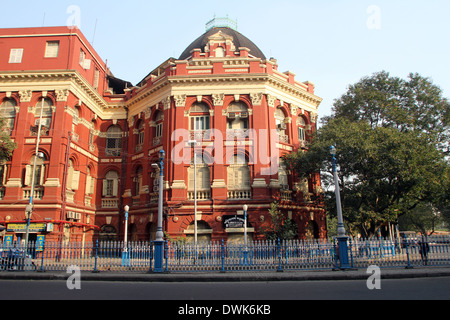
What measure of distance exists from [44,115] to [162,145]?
31.7 feet

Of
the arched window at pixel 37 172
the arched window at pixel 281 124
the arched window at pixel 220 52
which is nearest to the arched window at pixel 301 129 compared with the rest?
the arched window at pixel 281 124

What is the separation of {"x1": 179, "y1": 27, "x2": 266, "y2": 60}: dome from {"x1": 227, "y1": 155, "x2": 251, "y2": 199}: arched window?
39.1ft

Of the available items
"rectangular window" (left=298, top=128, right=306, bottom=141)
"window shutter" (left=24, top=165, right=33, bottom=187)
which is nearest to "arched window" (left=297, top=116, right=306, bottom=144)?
"rectangular window" (left=298, top=128, right=306, bottom=141)

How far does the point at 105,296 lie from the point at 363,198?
17953mm

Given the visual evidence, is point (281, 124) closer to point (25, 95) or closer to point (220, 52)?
point (220, 52)

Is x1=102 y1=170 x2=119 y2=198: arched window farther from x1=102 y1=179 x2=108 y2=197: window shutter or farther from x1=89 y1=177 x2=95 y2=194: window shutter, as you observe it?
x1=89 y1=177 x2=95 y2=194: window shutter

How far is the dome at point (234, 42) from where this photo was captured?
101 ft

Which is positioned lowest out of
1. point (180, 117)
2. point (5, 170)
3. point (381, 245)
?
point (381, 245)

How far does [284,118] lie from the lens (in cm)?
2752

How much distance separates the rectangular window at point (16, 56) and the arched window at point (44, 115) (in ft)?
13.6

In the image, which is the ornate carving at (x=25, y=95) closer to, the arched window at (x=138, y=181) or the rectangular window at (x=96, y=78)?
the rectangular window at (x=96, y=78)

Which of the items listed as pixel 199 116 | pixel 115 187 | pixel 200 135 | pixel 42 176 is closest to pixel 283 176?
pixel 200 135

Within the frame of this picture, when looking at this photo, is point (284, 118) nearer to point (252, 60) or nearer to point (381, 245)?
point (252, 60)
